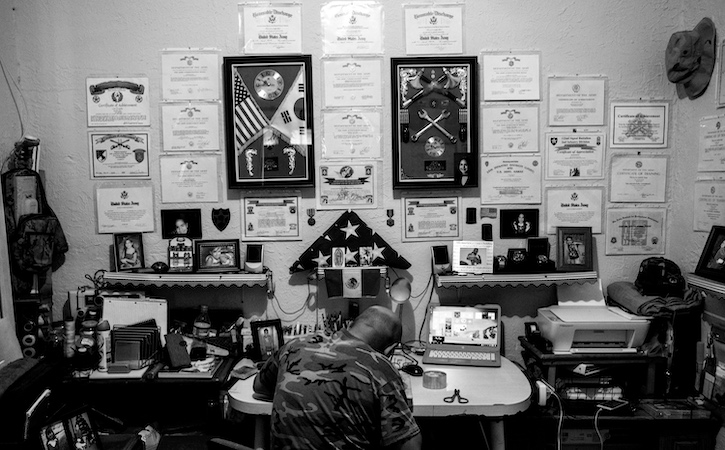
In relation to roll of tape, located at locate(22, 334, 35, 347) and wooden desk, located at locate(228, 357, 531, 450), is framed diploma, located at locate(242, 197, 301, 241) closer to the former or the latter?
wooden desk, located at locate(228, 357, 531, 450)

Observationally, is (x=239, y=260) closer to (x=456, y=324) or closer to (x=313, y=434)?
(x=456, y=324)

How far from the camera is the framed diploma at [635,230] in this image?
3.24m

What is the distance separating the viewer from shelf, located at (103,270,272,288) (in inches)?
119

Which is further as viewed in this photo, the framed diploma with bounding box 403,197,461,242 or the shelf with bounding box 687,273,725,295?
the framed diploma with bounding box 403,197,461,242

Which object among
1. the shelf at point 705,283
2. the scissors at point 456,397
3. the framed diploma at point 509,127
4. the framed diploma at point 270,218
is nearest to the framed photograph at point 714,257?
the shelf at point 705,283

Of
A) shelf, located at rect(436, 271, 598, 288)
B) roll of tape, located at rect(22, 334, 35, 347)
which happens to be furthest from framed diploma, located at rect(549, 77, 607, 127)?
roll of tape, located at rect(22, 334, 35, 347)

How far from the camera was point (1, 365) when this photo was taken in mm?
2553

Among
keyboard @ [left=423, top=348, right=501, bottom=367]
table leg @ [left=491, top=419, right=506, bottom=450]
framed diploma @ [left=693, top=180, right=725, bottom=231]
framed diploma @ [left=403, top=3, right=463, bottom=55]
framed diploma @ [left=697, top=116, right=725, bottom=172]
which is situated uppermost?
framed diploma @ [left=403, top=3, right=463, bottom=55]

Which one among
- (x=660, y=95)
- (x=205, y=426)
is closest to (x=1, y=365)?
(x=205, y=426)

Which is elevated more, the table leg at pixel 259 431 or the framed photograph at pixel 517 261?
the framed photograph at pixel 517 261

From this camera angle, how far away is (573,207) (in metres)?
3.23

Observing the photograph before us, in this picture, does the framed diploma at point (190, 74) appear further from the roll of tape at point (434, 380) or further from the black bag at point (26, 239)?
the roll of tape at point (434, 380)

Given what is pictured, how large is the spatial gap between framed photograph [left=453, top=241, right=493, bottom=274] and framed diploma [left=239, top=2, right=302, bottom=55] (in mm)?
1442

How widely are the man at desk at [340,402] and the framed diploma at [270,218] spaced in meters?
1.28
